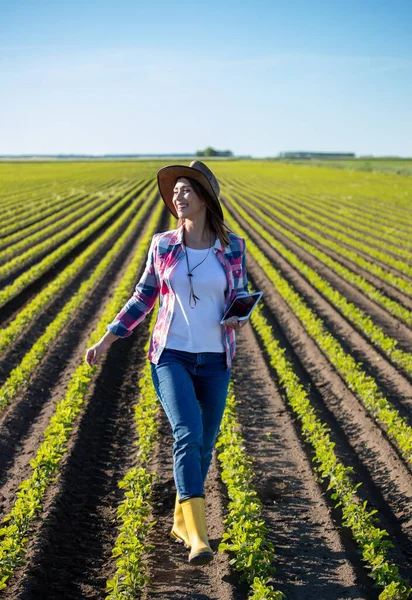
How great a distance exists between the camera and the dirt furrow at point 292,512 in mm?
3822

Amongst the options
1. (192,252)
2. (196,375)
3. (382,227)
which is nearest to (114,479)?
(196,375)

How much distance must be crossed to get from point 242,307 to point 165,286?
49 cm

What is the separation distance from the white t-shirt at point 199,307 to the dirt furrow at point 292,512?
1609 mm

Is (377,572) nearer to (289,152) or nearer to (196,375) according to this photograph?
(196,375)

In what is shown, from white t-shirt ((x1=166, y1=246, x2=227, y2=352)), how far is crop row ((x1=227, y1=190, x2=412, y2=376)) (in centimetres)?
509

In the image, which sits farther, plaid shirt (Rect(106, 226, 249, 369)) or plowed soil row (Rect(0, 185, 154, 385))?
plowed soil row (Rect(0, 185, 154, 385))

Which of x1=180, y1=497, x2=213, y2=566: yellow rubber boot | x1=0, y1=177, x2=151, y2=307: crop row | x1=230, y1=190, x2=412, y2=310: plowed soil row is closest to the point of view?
x1=180, y1=497, x2=213, y2=566: yellow rubber boot

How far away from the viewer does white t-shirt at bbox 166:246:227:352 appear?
3469 millimetres

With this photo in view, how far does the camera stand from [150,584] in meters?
3.78

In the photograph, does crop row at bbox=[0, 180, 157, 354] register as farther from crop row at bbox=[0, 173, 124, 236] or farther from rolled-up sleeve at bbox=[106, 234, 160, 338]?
rolled-up sleeve at bbox=[106, 234, 160, 338]

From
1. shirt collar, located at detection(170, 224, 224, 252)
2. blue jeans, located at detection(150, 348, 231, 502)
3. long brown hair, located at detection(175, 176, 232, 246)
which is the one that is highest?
long brown hair, located at detection(175, 176, 232, 246)

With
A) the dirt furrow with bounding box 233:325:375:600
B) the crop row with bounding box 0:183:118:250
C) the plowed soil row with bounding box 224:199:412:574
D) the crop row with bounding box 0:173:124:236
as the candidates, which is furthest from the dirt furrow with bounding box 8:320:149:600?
the crop row with bounding box 0:173:124:236

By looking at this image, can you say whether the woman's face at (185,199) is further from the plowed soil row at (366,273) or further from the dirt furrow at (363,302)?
the plowed soil row at (366,273)

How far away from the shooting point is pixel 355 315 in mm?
10234
